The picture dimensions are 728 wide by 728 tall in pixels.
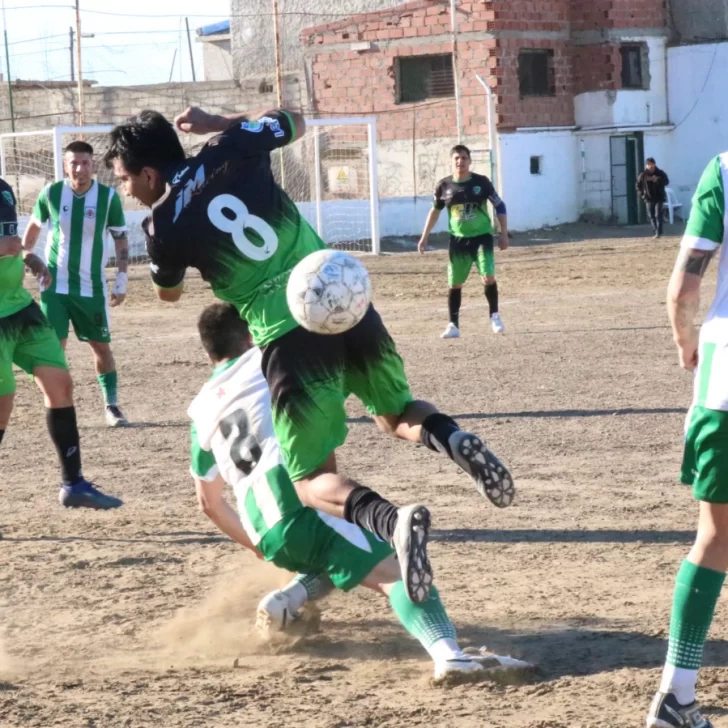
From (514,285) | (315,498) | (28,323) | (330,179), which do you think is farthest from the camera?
(330,179)

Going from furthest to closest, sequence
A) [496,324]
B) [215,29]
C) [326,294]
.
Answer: [215,29]
[496,324]
[326,294]

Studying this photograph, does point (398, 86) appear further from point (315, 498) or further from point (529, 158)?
point (315, 498)

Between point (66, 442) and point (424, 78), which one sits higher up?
point (424, 78)

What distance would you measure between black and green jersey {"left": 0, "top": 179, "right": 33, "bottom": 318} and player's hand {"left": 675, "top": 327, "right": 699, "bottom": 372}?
4.50 m

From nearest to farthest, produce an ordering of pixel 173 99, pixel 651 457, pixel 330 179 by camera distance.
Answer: pixel 651 457, pixel 330 179, pixel 173 99

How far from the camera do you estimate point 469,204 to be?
49.9 feet

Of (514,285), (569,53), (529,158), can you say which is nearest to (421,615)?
(514,285)

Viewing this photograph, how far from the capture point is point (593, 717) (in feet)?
14.0

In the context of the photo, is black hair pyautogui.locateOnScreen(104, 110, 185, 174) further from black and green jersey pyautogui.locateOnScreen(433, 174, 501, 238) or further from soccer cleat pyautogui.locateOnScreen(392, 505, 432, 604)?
black and green jersey pyautogui.locateOnScreen(433, 174, 501, 238)

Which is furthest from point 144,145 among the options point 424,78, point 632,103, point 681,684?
point 632,103

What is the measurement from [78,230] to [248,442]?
591 centimetres

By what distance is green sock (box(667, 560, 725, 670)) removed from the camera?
4.05m

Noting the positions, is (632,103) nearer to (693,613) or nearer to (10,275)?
(10,275)

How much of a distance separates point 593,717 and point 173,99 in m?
36.8
